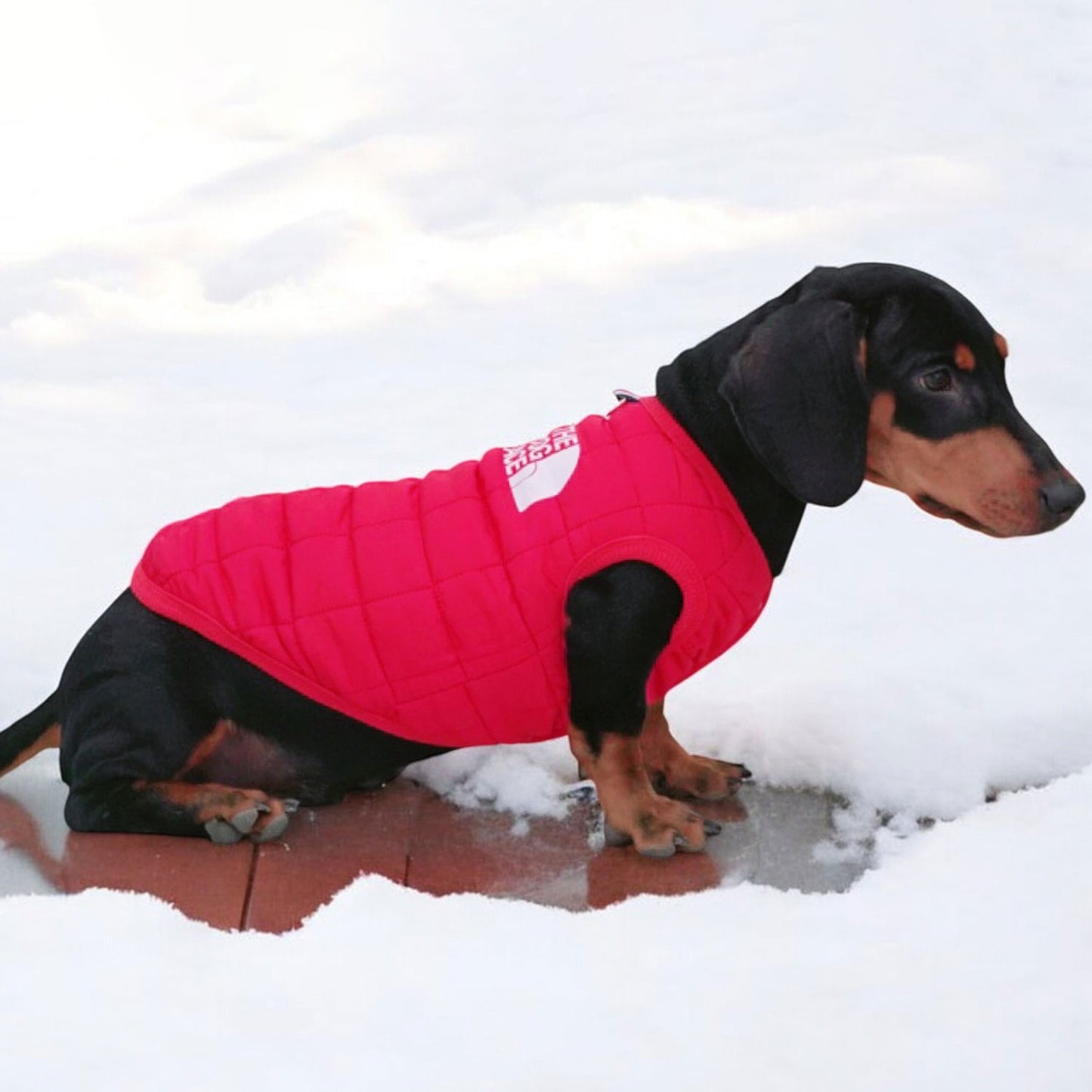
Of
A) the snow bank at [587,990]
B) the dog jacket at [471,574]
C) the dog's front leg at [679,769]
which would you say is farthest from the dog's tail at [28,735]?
the dog's front leg at [679,769]

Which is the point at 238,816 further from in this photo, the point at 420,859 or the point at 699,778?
the point at 699,778

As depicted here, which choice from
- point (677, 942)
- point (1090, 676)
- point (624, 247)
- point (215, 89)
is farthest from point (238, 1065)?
point (215, 89)

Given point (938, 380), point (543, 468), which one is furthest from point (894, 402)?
point (543, 468)

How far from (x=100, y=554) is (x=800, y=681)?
163 cm

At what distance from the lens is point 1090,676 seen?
305 cm

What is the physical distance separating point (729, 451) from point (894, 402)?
27 cm

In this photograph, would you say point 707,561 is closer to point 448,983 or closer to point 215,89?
point 448,983

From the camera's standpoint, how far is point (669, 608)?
259cm

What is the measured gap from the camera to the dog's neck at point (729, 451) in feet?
8.60

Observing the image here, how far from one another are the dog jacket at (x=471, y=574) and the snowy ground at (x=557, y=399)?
0.30 metres

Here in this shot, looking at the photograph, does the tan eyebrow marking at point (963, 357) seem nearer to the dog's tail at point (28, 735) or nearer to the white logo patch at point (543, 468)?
the white logo patch at point (543, 468)

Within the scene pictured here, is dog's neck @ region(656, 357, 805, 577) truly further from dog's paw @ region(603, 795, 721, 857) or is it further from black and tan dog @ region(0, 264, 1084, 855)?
dog's paw @ region(603, 795, 721, 857)

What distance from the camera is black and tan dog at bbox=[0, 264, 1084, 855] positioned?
8.16 feet

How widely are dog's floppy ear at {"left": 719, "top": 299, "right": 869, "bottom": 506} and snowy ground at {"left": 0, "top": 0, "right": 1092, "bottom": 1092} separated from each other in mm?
590
